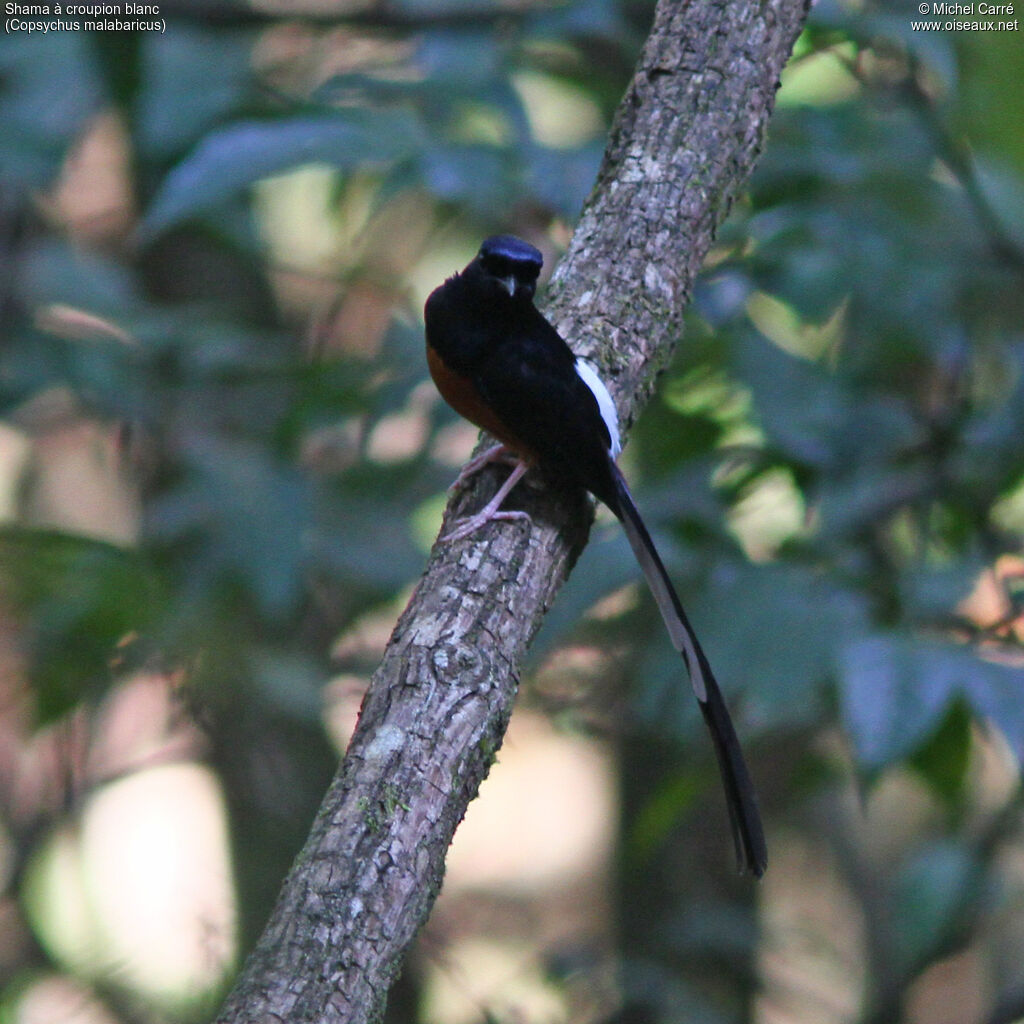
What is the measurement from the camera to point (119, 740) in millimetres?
5637

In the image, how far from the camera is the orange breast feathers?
2.41 m

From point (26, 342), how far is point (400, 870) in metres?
2.94

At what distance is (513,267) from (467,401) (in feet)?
1.03

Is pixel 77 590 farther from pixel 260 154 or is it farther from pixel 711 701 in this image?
pixel 260 154

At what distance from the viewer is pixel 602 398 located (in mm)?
2350

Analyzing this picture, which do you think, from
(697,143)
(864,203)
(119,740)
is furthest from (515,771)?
(697,143)

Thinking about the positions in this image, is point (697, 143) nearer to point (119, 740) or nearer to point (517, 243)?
point (517, 243)

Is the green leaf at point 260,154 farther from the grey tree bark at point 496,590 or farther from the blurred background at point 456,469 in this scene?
the grey tree bark at point 496,590

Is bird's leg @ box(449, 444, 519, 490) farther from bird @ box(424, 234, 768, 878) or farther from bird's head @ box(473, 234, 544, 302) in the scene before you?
bird's head @ box(473, 234, 544, 302)

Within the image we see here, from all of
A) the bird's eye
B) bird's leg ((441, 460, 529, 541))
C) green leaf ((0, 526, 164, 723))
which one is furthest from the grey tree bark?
green leaf ((0, 526, 164, 723))

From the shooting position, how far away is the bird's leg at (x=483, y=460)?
7.93 ft

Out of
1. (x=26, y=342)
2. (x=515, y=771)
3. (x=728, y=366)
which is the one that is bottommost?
(x=515, y=771)

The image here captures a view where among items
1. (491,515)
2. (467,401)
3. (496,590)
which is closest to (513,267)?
(467,401)

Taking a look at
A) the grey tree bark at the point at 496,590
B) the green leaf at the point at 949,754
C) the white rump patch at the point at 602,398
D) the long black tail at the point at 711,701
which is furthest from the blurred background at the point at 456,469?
the grey tree bark at the point at 496,590
